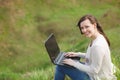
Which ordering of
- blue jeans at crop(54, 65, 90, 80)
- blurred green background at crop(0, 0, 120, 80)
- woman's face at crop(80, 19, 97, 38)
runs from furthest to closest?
blurred green background at crop(0, 0, 120, 80) < blue jeans at crop(54, 65, 90, 80) < woman's face at crop(80, 19, 97, 38)

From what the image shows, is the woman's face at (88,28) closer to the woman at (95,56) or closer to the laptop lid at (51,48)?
the woman at (95,56)

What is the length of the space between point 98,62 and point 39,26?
1945cm

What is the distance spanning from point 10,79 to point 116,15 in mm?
14621

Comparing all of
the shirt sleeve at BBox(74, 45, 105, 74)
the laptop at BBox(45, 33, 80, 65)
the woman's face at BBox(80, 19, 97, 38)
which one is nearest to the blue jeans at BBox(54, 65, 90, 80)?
the laptop at BBox(45, 33, 80, 65)

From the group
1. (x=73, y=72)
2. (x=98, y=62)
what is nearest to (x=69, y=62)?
(x=73, y=72)

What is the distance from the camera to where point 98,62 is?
6910 millimetres

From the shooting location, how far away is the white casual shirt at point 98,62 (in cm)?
688

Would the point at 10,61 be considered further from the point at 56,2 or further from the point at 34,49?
the point at 56,2

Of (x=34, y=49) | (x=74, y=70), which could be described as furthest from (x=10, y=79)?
(x=34, y=49)

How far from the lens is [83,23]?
7129mm

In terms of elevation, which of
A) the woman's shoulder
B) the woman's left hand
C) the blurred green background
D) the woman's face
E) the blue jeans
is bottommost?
the blurred green background

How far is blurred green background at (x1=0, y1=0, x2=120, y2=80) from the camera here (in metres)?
21.5

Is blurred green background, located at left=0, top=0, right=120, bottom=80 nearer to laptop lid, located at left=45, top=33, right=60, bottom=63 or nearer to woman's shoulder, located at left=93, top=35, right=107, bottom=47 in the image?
laptop lid, located at left=45, top=33, right=60, bottom=63

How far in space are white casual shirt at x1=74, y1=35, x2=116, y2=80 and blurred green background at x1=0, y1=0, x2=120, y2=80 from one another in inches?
449
